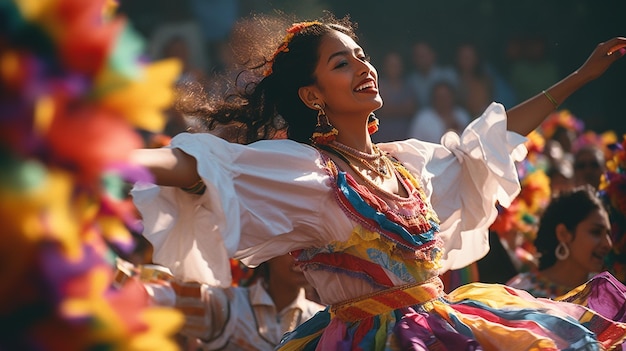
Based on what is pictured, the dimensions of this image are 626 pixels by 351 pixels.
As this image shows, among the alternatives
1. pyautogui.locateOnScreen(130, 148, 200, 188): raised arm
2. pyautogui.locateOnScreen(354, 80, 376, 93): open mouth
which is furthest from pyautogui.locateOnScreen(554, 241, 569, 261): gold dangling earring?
pyautogui.locateOnScreen(130, 148, 200, 188): raised arm

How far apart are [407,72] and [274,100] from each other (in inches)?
433

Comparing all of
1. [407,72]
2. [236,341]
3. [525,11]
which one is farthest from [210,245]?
[525,11]

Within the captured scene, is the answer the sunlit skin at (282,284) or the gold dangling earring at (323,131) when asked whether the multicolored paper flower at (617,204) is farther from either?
the gold dangling earring at (323,131)

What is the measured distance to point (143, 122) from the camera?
5.99 ft

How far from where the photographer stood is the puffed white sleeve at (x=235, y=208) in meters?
2.98

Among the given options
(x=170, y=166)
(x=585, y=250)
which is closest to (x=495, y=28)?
(x=585, y=250)

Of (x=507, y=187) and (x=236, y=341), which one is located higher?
(x=507, y=187)

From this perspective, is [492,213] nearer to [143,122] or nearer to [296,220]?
[296,220]

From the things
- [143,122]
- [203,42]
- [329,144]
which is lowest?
[203,42]

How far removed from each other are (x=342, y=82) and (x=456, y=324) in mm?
941

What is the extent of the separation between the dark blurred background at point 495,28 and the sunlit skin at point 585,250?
28.1 feet

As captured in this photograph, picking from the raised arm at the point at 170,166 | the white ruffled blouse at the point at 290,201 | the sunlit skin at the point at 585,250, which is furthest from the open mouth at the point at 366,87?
the sunlit skin at the point at 585,250

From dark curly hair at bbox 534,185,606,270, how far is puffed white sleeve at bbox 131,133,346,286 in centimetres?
256

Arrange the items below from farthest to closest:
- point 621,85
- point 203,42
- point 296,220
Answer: point 621,85, point 203,42, point 296,220
